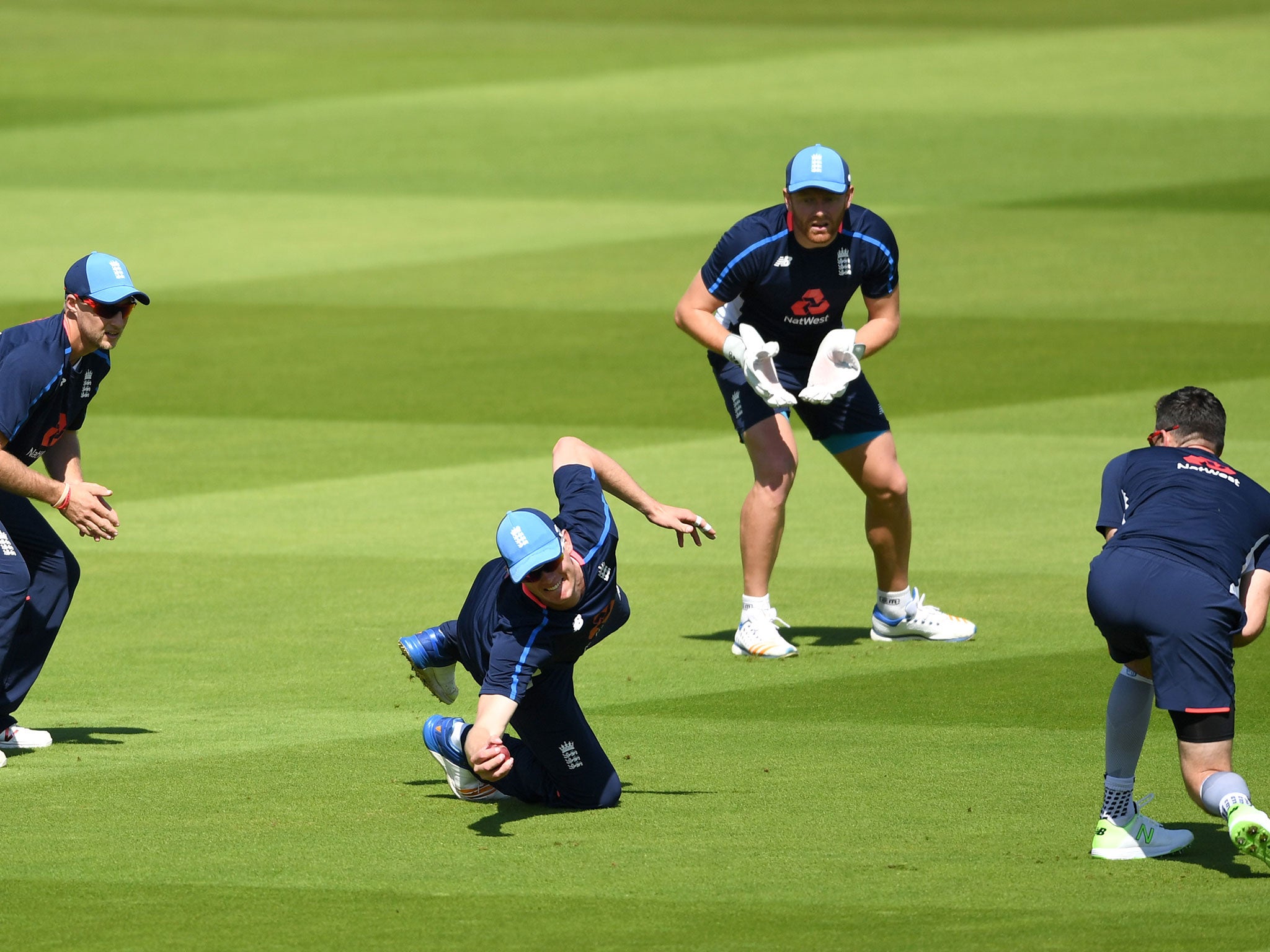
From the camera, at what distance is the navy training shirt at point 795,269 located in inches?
475

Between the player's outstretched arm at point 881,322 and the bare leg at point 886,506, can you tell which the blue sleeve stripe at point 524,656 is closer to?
the bare leg at point 886,506

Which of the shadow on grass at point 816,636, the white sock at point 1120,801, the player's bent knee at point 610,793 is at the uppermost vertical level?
the white sock at point 1120,801

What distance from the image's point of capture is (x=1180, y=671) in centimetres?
777

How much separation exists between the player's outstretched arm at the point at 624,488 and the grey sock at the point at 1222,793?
7.64 feet

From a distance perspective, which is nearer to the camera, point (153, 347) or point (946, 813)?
point (946, 813)

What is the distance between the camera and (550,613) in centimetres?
859

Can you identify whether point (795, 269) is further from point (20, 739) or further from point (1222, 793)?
point (1222, 793)

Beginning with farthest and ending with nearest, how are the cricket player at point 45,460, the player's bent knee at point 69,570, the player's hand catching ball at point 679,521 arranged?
the player's bent knee at point 69,570, the cricket player at point 45,460, the player's hand catching ball at point 679,521

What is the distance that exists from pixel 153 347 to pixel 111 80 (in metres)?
25.0

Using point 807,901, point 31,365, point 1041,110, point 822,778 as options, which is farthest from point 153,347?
point 1041,110

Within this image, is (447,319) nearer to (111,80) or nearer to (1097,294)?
(1097,294)

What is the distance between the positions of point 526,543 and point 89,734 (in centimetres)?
305

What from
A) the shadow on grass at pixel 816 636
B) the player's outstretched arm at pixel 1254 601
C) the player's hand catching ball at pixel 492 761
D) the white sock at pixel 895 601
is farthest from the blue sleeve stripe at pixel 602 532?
the white sock at pixel 895 601

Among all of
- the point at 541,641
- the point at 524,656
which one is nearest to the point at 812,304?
the point at 541,641
